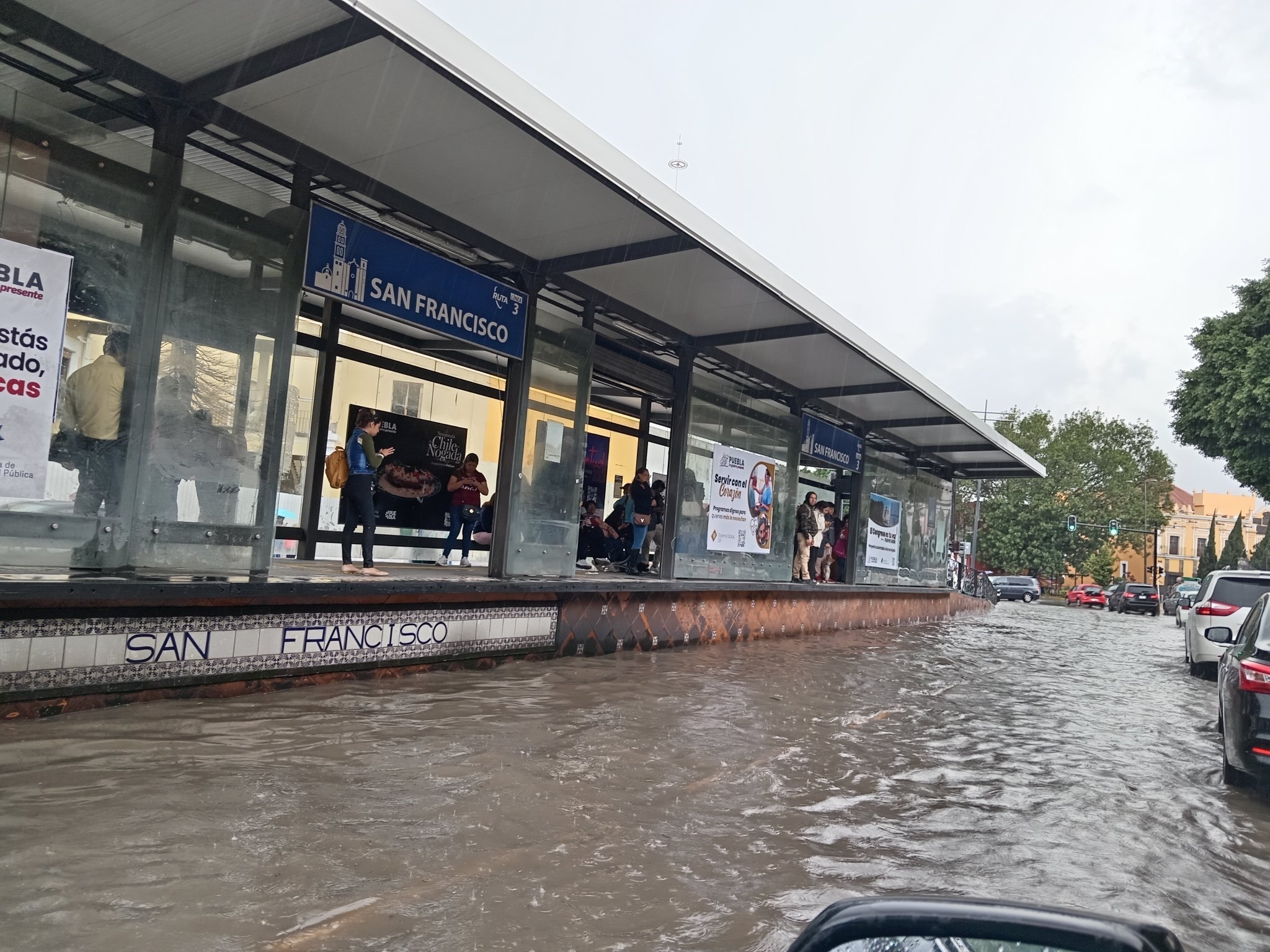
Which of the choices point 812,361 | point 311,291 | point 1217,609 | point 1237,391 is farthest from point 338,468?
point 1237,391

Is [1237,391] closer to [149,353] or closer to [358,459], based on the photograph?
[358,459]

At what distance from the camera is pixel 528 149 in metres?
8.28

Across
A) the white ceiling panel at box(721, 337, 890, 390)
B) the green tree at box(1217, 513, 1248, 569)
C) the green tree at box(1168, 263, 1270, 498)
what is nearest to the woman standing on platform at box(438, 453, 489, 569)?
the white ceiling panel at box(721, 337, 890, 390)

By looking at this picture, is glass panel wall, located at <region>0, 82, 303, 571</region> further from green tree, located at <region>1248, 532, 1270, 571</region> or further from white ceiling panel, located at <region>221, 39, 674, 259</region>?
green tree, located at <region>1248, 532, 1270, 571</region>

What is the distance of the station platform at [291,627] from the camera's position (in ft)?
20.5

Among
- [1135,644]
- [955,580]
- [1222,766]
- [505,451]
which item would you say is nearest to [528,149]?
[505,451]

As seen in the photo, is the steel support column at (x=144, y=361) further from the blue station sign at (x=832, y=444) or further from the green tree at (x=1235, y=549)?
the green tree at (x=1235, y=549)

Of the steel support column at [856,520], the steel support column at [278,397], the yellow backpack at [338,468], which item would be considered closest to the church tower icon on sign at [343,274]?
the steel support column at [278,397]

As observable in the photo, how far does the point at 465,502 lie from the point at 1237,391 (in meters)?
20.8

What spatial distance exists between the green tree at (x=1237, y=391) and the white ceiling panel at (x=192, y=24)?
2395 cm

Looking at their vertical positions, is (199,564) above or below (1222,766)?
above

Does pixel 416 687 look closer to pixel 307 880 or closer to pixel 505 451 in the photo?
pixel 505 451

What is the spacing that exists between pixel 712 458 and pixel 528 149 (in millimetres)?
7150

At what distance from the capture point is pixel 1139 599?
41.7m
